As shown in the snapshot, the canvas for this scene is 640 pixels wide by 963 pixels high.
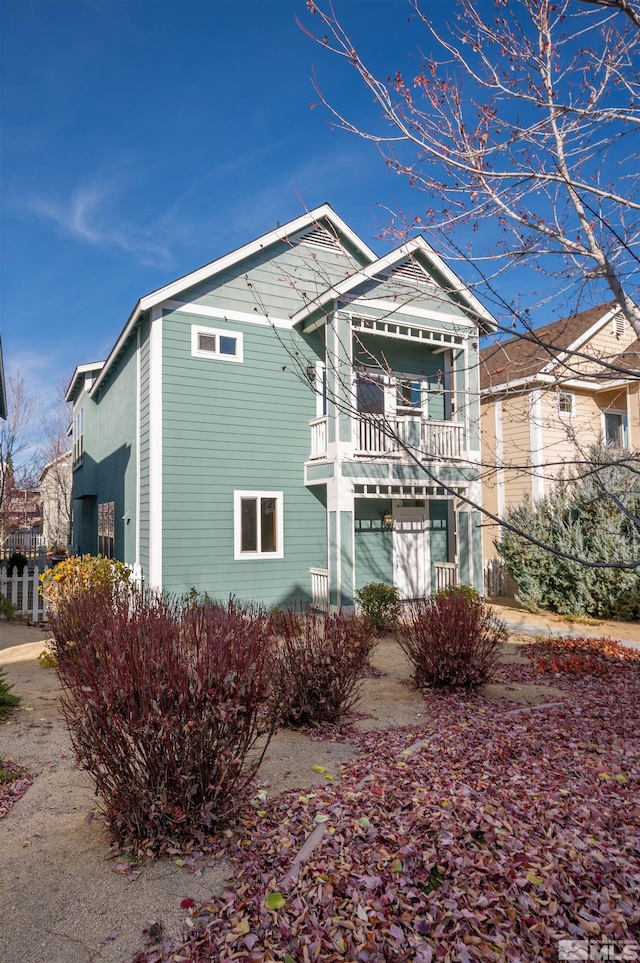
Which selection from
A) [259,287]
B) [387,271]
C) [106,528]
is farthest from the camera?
[106,528]

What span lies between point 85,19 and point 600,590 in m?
13.5

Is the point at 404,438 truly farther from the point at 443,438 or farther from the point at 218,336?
the point at 218,336

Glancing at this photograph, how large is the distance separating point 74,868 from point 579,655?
7870 mm

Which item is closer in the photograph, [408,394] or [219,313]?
[219,313]

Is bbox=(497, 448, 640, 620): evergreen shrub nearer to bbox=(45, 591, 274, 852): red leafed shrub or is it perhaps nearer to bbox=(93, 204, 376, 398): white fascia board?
bbox=(93, 204, 376, 398): white fascia board

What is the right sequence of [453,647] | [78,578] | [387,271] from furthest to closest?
[387,271] < [78,578] < [453,647]

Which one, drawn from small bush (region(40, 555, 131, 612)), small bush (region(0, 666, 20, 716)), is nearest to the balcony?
small bush (region(40, 555, 131, 612))

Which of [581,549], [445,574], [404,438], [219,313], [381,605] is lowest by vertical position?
[381,605]

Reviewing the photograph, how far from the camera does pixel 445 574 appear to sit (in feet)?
44.1

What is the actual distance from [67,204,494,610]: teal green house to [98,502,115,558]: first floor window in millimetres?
1795

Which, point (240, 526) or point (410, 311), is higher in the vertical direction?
point (410, 311)

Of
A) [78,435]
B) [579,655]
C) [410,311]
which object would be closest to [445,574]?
[579,655]

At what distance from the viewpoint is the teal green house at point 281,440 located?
37.0ft

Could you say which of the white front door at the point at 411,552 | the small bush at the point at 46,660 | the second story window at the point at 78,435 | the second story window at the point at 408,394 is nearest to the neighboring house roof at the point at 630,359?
the second story window at the point at 408,394
